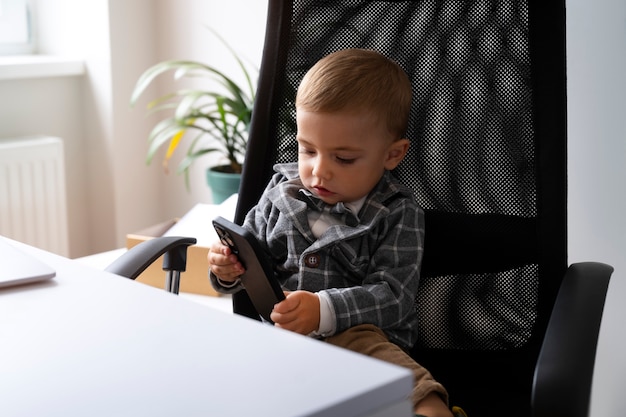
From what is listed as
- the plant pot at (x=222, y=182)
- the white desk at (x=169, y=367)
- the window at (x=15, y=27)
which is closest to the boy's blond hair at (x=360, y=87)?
the white desk at (x=169, y=367)

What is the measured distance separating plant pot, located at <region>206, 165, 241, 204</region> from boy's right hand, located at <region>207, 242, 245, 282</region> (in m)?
0.91

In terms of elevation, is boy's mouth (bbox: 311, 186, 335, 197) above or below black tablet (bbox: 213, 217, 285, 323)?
above

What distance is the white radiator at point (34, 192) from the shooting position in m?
2.44

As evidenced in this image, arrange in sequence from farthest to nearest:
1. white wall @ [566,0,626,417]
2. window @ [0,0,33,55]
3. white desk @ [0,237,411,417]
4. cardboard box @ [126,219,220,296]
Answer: window @ [0,0,33,55]
cardboard box @ [126,219,220,296]
white wall @ [566,0,626,417]
white desk @ [0,237,411,417]

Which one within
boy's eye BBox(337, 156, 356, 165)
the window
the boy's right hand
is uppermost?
the window

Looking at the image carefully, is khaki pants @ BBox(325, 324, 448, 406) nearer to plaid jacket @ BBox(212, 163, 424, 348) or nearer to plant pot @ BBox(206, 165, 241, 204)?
plaid jacket @ BBox(212, 163, 424, 348)

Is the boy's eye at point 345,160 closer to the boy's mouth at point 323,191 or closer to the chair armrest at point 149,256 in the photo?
the boy's mouth at point 323,191

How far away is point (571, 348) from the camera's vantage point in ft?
2.91

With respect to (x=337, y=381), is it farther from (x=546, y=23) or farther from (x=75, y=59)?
(x=75, y=59)

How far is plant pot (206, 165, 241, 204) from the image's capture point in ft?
7.21

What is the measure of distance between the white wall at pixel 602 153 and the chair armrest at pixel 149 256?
2.15ft

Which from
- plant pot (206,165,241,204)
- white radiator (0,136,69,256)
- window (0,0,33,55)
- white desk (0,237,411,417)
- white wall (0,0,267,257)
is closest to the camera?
white desk (0,237,411,417)

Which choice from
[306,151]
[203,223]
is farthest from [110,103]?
[306,151]

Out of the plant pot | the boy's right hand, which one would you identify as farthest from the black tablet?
the plant pot
